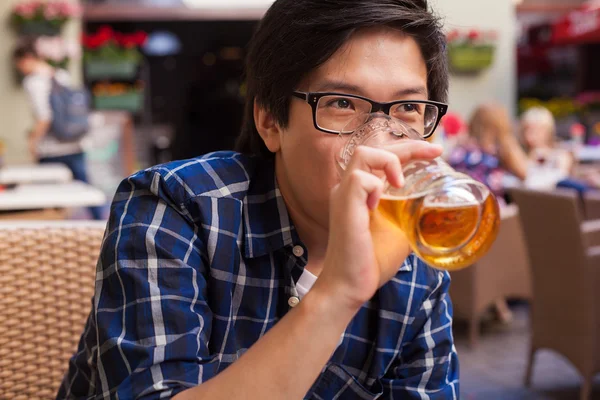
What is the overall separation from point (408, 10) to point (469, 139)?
4.31 m

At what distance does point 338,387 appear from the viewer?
3.56ft

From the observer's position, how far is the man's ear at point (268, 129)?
→ 1.14 m

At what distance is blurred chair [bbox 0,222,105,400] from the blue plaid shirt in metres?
0.13

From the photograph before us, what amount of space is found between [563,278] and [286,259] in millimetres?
2245

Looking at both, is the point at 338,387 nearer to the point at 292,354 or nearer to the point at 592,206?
the point at 292,354

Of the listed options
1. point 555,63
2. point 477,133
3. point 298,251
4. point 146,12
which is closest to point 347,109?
point 298,251

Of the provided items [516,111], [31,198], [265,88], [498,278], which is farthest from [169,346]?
[516,111]

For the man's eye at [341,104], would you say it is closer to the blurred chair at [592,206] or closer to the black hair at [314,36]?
the black hair at [314,36]

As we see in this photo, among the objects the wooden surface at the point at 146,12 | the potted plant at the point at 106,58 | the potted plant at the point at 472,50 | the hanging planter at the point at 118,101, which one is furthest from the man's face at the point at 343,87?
the wooden surface at the point at 146,12

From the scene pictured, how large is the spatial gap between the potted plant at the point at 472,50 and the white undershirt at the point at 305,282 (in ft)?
22.4

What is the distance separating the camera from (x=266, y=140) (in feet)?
3.82

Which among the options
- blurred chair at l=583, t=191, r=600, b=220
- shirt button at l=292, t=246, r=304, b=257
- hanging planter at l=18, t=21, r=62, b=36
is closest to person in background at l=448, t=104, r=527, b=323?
blurred chair at l=583, t=191, r=600, b=220

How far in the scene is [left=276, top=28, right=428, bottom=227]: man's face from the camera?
0.97 meters

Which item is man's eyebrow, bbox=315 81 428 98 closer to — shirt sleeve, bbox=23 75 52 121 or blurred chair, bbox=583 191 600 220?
blurred chair, bbox=583 191 600 220
